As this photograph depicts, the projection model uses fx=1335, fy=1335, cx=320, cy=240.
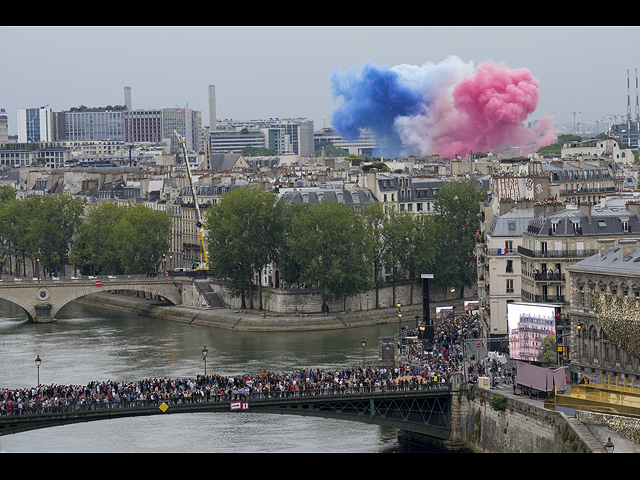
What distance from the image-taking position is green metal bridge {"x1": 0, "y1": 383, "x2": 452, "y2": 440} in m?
33.3

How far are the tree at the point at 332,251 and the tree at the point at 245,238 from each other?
9.22 ft

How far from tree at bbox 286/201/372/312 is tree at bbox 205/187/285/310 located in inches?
111

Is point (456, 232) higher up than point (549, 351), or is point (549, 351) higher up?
point (456, 232)

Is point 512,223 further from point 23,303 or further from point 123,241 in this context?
point 123,241

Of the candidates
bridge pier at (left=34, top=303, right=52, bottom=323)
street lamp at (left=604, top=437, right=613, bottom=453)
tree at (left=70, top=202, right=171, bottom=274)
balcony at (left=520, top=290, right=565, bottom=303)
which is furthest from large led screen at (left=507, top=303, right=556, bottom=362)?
tree at (left=70, top=202, right=171, bottom=274)

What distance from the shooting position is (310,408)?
35.4m

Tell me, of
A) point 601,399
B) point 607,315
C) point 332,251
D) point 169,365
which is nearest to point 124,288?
point 332,251

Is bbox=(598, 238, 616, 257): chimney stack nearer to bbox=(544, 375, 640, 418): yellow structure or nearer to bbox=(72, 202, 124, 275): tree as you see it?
bbox=(544, 375, 640, 418): yellow structure

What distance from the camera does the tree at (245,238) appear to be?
6975 centimetres

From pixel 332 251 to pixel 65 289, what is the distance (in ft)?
50.5

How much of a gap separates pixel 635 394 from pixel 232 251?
3881 centimetres

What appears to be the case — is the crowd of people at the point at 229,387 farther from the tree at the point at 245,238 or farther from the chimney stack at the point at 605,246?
the tree at the point at 245,238
